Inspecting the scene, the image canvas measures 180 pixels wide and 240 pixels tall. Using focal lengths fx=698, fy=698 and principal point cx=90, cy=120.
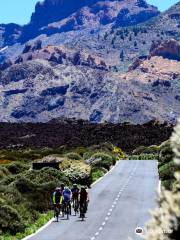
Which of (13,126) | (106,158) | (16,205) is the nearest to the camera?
(16,205)

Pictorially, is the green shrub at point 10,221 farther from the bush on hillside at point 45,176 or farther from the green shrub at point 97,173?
the green shrub at point 97,173

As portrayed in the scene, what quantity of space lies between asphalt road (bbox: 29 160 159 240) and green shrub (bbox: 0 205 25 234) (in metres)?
0.86

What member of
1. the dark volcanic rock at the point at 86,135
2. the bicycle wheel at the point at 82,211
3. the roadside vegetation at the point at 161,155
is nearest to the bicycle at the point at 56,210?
the bicycle wheel at the point at 82,211

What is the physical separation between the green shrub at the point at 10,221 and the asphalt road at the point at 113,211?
0.86 m

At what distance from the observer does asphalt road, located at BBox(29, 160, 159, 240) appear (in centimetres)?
2759

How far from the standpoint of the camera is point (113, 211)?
122 ft

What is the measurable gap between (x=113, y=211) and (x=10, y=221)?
35.8ft

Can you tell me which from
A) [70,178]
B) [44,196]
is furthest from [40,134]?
[44,196]

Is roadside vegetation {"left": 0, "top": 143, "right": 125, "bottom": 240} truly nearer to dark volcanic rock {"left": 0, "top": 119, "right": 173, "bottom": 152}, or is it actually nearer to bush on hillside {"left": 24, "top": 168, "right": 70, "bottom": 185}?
bush on hillside {"left": 24, "top": 168, "right": 70, "bottom": 185}

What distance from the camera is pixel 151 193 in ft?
156

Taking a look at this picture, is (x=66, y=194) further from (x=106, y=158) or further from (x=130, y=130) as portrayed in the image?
(x=130, y=130)

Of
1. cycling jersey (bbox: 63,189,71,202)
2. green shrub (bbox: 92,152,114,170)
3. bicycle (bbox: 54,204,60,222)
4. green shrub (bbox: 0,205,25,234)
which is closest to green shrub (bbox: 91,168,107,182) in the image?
green shrub (bbox: 92,152,114,170)

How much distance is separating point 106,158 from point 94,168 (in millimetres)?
6679

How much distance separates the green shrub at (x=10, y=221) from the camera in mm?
26859
